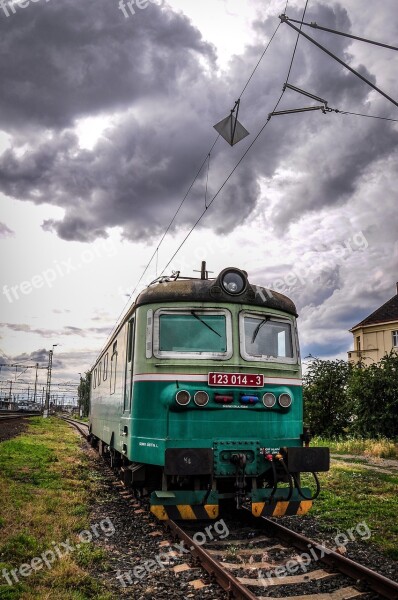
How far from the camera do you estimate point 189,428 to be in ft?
24.2

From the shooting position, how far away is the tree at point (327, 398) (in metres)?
24.6

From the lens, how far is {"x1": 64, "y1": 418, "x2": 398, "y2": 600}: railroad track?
5332 millimetres

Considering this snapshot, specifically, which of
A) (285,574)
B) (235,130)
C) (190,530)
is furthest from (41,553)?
(235,130)

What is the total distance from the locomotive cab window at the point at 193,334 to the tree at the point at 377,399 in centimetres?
1398

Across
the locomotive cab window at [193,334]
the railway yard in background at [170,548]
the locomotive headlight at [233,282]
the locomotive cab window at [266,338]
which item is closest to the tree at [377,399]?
the railway yard in background at [170,548]

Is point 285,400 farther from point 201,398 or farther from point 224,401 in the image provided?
point 201,398

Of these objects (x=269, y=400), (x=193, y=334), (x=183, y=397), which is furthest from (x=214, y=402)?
(x=193, y=334)

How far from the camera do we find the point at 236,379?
766 centimetres

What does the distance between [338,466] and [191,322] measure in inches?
310

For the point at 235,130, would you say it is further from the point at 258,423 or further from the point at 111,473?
the point at 111,473

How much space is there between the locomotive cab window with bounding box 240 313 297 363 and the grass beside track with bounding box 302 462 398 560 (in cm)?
247

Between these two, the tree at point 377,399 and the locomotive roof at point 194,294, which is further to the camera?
the tree at point 377,399

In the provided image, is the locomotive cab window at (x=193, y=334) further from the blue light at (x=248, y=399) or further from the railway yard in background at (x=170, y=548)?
the railway yard in background at (x=170, y=548)

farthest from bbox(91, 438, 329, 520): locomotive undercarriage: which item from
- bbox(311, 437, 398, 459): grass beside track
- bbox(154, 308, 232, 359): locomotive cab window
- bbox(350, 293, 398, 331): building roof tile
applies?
bbox(350, 293, 398, 331): building roof tile
